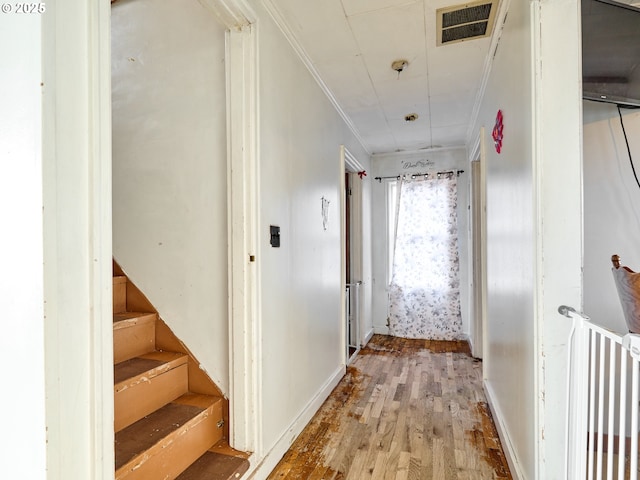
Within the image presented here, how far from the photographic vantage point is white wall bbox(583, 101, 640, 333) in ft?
6.53

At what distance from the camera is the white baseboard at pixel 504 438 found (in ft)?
5.39

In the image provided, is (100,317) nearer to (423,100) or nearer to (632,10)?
(632,10)

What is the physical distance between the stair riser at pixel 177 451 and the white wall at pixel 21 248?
0.68 metres

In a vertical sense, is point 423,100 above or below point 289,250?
above

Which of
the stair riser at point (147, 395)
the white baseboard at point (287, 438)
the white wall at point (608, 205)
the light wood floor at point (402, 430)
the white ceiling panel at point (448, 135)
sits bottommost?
the light wood floor at point (402, 430)

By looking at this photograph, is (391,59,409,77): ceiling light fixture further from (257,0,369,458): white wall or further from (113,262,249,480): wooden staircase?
(113,262,249,480): wooden staircase

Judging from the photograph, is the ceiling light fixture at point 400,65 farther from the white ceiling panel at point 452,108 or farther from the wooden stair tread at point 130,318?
the wooden stair tread at point 130,318

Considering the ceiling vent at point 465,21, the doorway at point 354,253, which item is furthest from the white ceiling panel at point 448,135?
the ceiling vent at point 465,21

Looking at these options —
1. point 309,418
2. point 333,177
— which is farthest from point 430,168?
point 309,418

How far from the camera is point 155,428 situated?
148 cm

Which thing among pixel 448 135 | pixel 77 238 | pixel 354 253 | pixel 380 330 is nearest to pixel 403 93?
pixel 448 135

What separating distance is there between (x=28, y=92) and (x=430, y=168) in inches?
170

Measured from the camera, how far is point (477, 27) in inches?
77.5

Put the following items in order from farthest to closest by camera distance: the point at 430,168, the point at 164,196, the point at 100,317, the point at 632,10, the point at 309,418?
the point at 430,168, the point at 309,418, the point at 164,196, the point at 632,10, the point at 100,317
